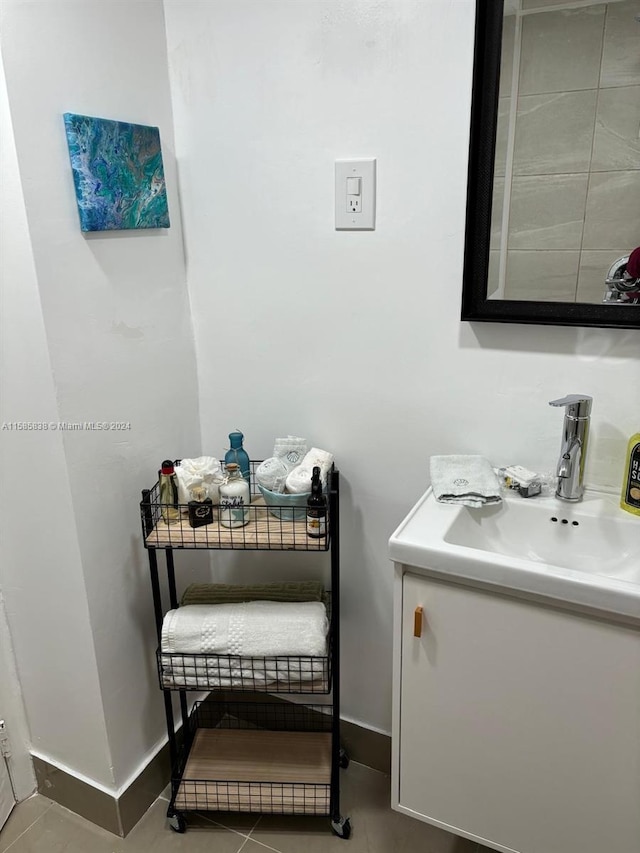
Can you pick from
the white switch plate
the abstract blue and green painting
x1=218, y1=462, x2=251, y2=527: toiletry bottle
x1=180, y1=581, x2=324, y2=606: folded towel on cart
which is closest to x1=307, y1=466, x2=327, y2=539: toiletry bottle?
x1=218, y1=462, x2=251, y2=527: toiletry bottle

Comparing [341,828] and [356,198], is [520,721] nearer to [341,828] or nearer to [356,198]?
[341,828]

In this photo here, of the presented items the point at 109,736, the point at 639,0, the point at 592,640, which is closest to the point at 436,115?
the point at 639,0

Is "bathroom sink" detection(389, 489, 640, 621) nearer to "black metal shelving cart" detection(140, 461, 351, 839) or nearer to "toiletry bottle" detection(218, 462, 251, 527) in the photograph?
"black metal shelving cart" detection(140, 461, 351, 839)

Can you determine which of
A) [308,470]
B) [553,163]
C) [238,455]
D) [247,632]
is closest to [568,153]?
[553,163]

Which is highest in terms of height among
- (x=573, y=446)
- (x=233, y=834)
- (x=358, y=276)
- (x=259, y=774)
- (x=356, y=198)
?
(x=356, y=198)

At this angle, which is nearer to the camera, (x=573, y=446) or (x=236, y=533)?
(x=573, y=446)

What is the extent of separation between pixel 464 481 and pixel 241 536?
47cm

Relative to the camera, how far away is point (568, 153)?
1221 mm

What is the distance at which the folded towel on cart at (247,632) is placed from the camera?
143 centimetres

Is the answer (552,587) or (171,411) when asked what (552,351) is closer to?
(552,587)

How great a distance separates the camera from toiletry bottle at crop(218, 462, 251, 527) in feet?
4.64

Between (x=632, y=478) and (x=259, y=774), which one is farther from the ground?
(x=632, y=478)

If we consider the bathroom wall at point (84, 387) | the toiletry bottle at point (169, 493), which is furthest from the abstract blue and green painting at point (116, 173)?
the toiletry bottle at point (169, 493)

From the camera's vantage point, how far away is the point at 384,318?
4.82 feet
